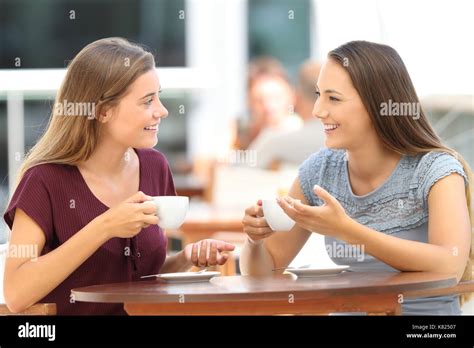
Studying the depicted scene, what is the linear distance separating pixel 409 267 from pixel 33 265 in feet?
2.52

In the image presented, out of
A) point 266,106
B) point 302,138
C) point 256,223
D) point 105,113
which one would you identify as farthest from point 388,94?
point 266,106

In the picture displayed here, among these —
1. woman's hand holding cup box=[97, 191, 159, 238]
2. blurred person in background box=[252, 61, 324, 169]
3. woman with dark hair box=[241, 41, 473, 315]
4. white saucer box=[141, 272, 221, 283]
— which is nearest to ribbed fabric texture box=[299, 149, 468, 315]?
woman with dark hair box=[241, 41, 473, 315]

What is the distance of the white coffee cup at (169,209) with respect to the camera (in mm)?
1957

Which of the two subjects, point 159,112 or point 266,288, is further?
point 159,112

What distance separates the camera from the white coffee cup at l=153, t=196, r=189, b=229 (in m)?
1.96

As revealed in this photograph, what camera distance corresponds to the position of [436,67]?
14.3 ft

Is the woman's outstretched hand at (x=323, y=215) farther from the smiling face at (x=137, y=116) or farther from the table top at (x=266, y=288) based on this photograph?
the smiling face at (x=137, y=116)

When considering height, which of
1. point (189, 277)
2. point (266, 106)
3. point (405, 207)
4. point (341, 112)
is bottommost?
point (189, 277)

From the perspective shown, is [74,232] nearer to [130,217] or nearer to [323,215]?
[130,217]

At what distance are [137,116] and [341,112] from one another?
1.52 feet

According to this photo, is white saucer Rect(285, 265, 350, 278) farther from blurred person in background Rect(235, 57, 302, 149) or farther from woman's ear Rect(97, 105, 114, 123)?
blurred person in background Rect(235, 57, 302, 149)

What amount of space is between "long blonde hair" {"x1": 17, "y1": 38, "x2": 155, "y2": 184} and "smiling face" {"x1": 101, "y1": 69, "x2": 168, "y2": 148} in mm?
16

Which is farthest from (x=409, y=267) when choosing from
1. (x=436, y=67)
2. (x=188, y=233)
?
(x=436, y=67)

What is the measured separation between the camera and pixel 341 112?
2.24 metres
